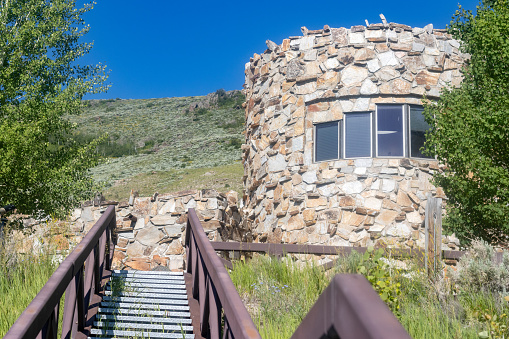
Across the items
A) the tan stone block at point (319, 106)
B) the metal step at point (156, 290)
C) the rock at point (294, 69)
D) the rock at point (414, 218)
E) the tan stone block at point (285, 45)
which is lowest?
the metal step at point (156, 290)

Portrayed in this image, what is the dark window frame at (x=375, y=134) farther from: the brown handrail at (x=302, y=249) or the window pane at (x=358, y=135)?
the brown handrail at (x=302, y=249)

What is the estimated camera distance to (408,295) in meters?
7.37

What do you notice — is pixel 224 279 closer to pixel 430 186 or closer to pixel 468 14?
pixel 430 186

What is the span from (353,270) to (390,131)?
6.11m

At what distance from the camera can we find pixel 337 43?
45.3 ft

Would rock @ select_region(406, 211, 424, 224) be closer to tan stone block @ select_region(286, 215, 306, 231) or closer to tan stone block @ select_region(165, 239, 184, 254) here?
tan stone block @ select_region(286, 215, 306, 231)

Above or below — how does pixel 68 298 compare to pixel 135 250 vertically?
above

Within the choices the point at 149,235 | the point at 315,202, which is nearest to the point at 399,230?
the point at 315,202

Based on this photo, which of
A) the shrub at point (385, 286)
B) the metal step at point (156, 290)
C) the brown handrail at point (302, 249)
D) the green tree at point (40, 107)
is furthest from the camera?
the green tree at point (40, 107)

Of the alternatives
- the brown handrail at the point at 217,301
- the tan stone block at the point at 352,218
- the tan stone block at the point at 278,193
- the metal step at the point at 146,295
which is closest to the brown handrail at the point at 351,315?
the brown handrail at the point at 217,301

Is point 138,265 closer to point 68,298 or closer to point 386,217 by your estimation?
point 386,217

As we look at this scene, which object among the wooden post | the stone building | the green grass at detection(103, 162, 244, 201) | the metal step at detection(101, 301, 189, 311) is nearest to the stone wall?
the stone building

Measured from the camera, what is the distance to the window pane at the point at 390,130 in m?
13.3

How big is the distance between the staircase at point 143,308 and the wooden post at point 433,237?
3.87 metres
